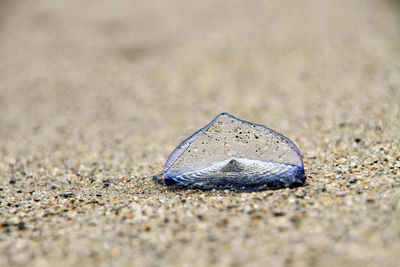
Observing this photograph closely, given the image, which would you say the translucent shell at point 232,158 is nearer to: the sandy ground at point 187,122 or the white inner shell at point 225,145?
the white inner shell at point 225,145

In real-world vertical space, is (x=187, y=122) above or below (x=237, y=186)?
above

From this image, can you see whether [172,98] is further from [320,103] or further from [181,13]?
[181,13]

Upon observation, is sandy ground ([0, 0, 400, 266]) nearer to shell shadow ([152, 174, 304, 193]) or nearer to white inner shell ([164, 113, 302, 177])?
shell shadow ([152, 174, 304, 193])

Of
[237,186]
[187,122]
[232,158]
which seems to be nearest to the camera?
[237,186]

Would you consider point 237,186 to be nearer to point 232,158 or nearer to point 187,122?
point 232,158

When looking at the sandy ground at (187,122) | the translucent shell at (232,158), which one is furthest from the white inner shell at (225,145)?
the sandy ground at (187,122)

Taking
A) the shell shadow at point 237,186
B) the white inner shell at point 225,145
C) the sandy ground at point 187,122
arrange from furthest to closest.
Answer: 1. the white inner shell at point 225,145
2. the shell shadow at point 237,186
3. the sandy ground at point 187,122

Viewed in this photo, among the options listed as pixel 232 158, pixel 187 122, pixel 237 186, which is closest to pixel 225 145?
pixel 232 158
